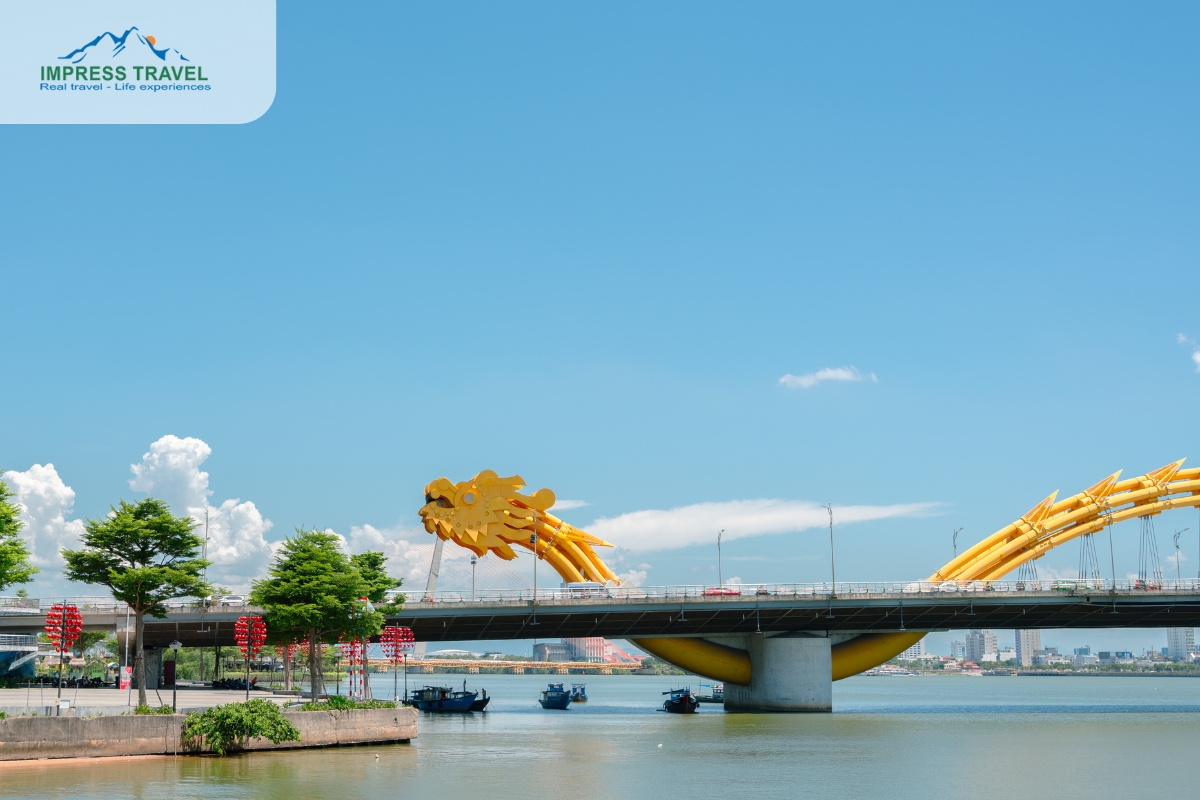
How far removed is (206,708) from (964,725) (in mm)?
53888

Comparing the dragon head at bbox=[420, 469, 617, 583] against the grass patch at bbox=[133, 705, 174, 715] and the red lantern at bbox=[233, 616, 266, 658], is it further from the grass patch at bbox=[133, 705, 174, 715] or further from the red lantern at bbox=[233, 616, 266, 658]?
the grass patch at bbox=[133, 705, 174, 715]

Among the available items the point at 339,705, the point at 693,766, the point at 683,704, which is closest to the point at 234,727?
the point at 339,705

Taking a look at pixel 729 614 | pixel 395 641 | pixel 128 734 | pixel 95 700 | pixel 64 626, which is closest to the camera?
pixel 128 734

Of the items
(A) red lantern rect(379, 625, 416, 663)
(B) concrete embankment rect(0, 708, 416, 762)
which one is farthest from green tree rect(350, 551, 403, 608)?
(B) concrete embankment rect(0, 708, 416, 762)

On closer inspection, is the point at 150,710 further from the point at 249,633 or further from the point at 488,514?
the point at 488,514

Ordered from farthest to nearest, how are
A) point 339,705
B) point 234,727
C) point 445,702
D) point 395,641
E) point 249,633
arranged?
point 445,702
point 395,641
point 249,633
point 339,705
point 234,727

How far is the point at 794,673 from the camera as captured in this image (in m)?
98.9

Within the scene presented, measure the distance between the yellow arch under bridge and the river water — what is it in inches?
668

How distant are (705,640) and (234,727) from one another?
55.6 metres

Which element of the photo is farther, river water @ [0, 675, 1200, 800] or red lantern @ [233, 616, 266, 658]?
red lantern @ [233, 616, 266, 658]

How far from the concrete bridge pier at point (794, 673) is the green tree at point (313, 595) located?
4211 centimetres

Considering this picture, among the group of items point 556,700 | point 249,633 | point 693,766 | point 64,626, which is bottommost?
point 556,700

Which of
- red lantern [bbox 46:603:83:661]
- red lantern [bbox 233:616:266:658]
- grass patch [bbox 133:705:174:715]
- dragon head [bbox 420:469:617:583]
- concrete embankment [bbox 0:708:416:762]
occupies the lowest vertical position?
concrete embankment [bbox 0:708:416:762]

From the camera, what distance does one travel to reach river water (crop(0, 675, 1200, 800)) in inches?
1827
